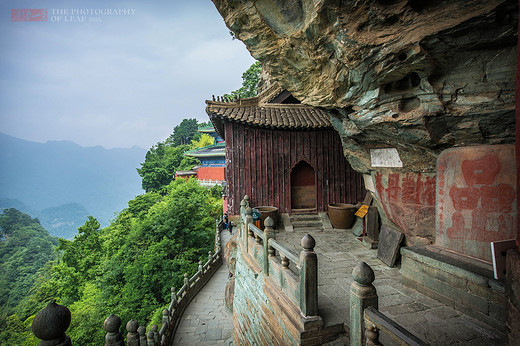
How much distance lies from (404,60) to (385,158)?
271 centimetres

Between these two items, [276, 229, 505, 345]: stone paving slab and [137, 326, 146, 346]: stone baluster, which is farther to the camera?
[137, 326, 146, 346]: stone baluster

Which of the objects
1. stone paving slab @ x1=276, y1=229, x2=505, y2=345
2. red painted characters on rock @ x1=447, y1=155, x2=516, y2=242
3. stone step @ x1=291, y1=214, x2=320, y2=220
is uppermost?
red painted characters on rock @ x1=447, y1=155, x2=516, y2=242

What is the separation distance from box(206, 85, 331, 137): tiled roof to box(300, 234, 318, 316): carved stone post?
252 inches

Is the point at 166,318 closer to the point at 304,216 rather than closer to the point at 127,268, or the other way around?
the point at 127,268

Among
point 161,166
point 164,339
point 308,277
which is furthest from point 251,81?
point 308,277

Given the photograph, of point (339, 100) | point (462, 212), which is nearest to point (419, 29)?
point (339, 100)

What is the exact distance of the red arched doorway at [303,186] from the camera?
32.7 ft

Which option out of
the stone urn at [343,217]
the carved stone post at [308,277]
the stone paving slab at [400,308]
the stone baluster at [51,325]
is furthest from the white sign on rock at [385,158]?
the stone baluster at [51,325]

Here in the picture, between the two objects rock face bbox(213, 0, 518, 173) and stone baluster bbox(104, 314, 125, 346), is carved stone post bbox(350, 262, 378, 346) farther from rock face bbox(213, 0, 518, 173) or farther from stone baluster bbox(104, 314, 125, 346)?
rock face bbox(213, 0, 518, 173)

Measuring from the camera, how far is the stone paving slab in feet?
10.0

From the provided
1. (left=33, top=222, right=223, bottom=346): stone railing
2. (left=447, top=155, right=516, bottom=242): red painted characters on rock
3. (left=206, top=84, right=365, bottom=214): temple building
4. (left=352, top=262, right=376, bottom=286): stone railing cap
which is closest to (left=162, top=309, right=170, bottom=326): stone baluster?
(left=33, top=222, right=223, bottom=346): stone railing

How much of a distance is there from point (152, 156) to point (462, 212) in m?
36.0

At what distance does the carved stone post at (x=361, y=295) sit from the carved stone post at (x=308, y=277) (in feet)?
2.76

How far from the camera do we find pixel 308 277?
329 centimetres
